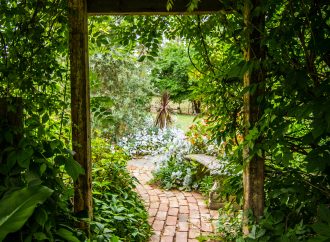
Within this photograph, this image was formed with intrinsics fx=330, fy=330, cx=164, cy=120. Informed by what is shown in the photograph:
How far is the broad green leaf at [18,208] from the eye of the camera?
3.63ft

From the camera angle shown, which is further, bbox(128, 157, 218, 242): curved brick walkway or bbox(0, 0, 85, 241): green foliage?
bbox(128, 157, 218, 242): curved brick walkway

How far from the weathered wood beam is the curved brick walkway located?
7.67 feet

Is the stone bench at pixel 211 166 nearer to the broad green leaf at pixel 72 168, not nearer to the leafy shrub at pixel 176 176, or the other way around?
the leafy shrub at pixel 176 176

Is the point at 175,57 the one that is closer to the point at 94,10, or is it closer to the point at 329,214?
the point at 94,10

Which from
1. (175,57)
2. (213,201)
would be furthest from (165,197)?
(175,57)

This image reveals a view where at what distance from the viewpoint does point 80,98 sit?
2.37m

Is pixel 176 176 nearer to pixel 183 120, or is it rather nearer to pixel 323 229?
pixel 323 229

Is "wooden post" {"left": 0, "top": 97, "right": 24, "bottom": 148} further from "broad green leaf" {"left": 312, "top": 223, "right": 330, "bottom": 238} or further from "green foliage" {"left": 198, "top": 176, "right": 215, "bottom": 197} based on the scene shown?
"green foliage" {"left": 198, "top": 176, "right": 215, "bottom": 197}

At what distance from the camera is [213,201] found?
459 cm

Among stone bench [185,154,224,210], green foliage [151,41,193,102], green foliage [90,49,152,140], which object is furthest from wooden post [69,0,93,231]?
green foliage [151,41,193,102]

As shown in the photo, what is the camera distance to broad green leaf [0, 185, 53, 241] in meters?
1.11

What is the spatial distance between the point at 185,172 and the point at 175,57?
12.8m

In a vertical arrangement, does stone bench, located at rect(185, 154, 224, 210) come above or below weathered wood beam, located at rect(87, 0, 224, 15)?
below

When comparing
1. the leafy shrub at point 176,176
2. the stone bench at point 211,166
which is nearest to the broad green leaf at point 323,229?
the stone bench at point 211,166
